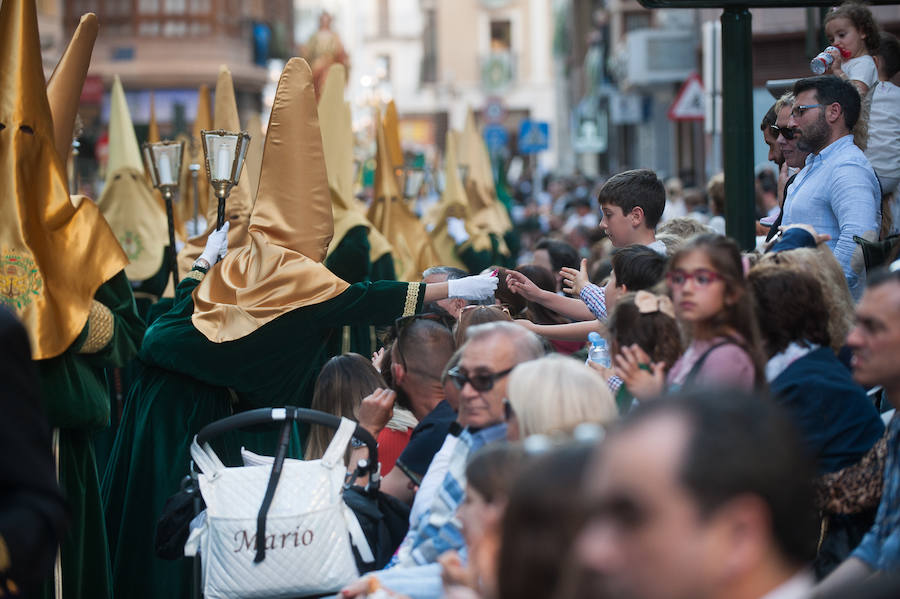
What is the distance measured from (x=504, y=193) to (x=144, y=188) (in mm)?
11639

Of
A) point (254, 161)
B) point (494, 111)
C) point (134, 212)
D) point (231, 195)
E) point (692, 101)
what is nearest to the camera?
point (231, 195)

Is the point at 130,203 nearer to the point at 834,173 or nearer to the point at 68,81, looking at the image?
the point at 68,81

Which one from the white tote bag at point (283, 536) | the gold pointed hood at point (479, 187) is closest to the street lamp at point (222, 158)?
the white tote bag at point (283, 536)

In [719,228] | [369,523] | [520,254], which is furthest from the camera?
[520,254]

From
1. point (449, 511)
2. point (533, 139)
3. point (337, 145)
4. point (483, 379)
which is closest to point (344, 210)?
point (337, 145)

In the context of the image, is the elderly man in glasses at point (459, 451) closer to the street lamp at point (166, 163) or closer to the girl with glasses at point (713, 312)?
the girl with glasses at point (713, 312)

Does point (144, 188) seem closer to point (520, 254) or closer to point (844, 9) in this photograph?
point (844, 9)

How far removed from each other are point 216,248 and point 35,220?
66.4 inches

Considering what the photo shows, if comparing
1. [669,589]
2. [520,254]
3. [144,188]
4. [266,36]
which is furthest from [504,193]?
[266,36]

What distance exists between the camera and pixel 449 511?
3.54m

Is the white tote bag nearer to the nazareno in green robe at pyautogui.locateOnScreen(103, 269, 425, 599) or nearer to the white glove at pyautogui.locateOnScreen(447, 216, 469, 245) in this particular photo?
the nazareno in green robe at pyautogui.locateOnScreen(103, 269, 425, 599)

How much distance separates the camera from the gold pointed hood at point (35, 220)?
476 cm

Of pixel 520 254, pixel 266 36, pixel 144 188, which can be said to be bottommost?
pixel 520 254

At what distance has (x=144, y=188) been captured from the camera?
11008mm
